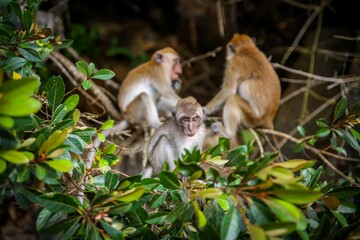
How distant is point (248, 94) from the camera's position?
224 inches

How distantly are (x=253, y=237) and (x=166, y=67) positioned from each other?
4.93 metres

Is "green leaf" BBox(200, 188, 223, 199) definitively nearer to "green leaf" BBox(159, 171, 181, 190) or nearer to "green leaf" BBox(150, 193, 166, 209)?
"green leaf" BBox(159, 171, 181, 190)

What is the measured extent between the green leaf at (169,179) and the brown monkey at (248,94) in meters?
3.67

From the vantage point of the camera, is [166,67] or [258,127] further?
[166,67]

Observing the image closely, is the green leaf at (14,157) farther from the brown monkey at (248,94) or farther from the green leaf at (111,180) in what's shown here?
the brown monkey at (248,94)

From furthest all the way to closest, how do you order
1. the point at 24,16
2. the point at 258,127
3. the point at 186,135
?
the point at 258,127 < the point at 186,135 < the point at 24,16

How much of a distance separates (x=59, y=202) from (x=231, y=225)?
829 millimetres

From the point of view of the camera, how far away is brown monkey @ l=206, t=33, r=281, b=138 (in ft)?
18.2

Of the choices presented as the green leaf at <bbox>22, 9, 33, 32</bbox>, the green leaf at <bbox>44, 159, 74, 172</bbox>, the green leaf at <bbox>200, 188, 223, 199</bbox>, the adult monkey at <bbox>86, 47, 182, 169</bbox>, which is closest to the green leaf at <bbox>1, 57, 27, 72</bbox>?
the green leaf at <bbox>22, 9, 33, 32</bbox>

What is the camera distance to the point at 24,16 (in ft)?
8.13

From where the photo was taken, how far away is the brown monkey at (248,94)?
5.55 metres

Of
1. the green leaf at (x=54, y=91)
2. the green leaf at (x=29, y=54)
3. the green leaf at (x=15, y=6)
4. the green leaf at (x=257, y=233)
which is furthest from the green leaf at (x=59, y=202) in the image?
the green leaf at (x=15, y=6)

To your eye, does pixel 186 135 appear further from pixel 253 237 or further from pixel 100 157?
pixel 253 237

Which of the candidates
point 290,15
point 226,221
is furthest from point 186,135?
point 290,15
